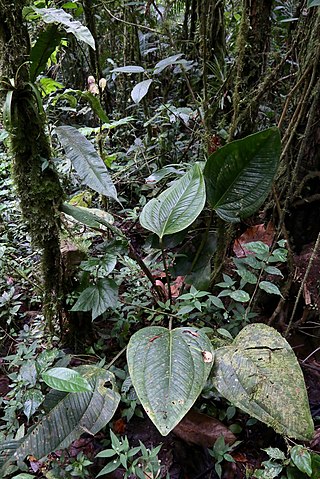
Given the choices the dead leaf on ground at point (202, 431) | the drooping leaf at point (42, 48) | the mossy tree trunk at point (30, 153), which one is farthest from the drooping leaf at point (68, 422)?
the drooping leaf at point (42, 48)

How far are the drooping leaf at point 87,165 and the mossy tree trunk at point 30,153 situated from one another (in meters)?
0.07

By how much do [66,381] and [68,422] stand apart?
16cm

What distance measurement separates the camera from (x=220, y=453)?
1035mm

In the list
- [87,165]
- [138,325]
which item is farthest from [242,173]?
[138,325]

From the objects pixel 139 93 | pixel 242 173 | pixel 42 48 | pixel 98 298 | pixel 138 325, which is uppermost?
pixel 42 48

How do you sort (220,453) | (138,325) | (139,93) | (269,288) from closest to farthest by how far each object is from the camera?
(220,453), (269,288), (138,325), (139,93)

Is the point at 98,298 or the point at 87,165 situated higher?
the point at 87,165

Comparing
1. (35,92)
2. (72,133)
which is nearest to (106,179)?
(72,133)

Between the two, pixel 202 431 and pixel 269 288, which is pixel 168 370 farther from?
pixel 269 288

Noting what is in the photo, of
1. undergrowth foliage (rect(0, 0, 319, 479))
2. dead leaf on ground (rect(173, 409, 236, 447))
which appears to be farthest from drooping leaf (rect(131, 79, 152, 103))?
Result: dead leaf on ground (rect(173, 409, 236, 447))

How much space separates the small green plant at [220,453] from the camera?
1023mm

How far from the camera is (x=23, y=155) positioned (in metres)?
1.18

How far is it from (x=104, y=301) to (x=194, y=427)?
0.47 meters

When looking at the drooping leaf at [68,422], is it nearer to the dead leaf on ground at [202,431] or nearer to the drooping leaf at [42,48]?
the dead leaf on ground at [202,431]
